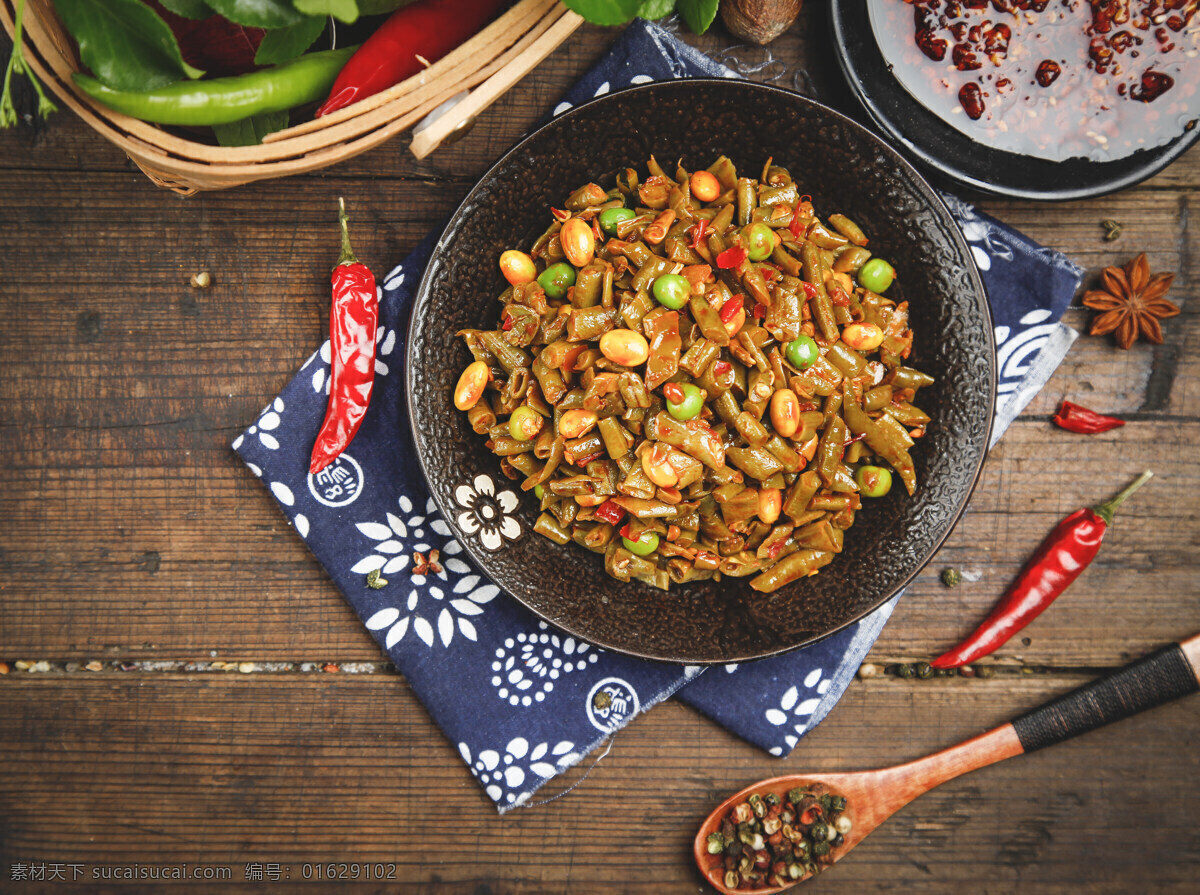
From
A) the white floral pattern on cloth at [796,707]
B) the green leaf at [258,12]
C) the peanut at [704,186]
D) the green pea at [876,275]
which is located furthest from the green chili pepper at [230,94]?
the white floral pattern on cloth at [796,707]

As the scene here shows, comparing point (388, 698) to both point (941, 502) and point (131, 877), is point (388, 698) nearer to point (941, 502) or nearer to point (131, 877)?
point (131, 877)

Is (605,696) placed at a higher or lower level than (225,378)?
lower

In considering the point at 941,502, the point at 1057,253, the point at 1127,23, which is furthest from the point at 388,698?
the point at 1127,23

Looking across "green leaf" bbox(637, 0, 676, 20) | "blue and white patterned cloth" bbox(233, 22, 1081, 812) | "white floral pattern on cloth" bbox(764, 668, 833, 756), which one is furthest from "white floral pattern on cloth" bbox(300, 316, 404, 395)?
"white floral pattern on cloth" bbox(764, 668, 833, 756)

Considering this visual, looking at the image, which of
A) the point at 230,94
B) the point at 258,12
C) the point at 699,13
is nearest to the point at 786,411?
the point at 699,13

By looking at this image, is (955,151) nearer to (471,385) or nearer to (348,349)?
(471,385)

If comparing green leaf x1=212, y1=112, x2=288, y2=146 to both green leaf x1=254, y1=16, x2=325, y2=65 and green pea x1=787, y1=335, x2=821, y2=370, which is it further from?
green pea x1=787, y1=335, x2=821, y2=370
